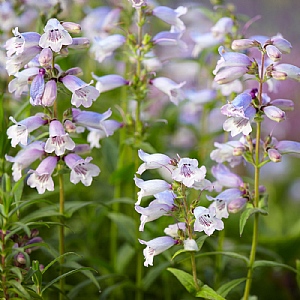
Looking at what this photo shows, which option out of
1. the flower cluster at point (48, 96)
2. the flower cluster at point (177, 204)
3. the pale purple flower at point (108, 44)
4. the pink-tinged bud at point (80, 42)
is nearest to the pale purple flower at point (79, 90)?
the flower cluster at point (48, 96)

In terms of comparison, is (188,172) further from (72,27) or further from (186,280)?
(72,27)

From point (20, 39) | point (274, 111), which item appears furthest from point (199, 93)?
point (20, 39)

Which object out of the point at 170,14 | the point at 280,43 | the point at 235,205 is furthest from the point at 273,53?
the point at 170,14

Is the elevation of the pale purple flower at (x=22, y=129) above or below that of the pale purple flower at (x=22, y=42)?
below

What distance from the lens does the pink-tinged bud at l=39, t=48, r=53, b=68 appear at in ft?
5.08

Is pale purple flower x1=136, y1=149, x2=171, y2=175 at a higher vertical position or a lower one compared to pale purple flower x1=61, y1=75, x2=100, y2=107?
lower

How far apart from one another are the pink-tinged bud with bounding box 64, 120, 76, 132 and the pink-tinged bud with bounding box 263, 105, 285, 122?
55cm

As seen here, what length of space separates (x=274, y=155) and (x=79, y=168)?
58cm

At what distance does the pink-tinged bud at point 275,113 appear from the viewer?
61.9 inches

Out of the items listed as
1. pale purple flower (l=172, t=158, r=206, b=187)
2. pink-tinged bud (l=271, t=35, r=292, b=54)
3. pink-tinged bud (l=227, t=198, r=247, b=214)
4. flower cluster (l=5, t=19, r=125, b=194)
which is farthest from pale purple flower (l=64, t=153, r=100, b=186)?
pink-tinged bud (l=271, t=35, r=292, b=54)

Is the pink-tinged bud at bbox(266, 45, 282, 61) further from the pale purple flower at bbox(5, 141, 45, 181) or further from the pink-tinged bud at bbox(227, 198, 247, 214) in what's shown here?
the pale purple flower at bbox(5, 141, 45, 181)

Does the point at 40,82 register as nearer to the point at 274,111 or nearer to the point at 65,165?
the point at 65,165

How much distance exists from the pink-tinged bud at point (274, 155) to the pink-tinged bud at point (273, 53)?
0.27 m

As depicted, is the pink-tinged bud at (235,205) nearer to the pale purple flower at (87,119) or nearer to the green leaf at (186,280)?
the green leaf at (186,280)
